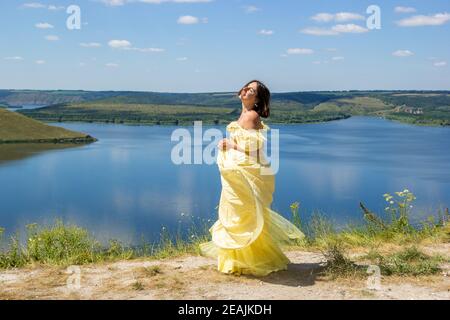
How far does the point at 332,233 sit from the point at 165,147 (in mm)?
48980

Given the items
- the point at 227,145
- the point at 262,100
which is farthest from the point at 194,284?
the point at 262,100

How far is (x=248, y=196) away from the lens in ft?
16.5

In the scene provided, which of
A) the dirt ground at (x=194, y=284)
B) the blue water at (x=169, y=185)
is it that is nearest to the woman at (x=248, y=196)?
the dirt ground at (x=194, y=284)

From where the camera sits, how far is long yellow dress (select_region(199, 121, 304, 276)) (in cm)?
502

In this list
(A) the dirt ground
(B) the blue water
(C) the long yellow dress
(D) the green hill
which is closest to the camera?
(A) the dirt ground

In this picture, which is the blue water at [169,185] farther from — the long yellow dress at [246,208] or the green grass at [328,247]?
the long yellow dress at [246,208]

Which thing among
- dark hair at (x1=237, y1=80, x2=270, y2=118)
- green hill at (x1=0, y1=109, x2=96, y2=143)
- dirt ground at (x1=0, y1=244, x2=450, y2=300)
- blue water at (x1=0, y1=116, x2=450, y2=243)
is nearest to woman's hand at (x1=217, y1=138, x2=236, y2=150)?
dark hair at (x1=237, y1=80, x2=270, y2=118)

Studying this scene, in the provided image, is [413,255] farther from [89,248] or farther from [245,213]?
[89,248]

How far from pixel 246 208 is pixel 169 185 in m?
26.9

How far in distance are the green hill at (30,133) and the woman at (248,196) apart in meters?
60.7

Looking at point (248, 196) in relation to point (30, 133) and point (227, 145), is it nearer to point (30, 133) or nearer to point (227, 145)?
point (227, 145)

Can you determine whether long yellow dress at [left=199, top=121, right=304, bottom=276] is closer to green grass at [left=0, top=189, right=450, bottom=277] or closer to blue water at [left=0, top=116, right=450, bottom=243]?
green grass at [left=0, top=189, right=450, bottom=277]
